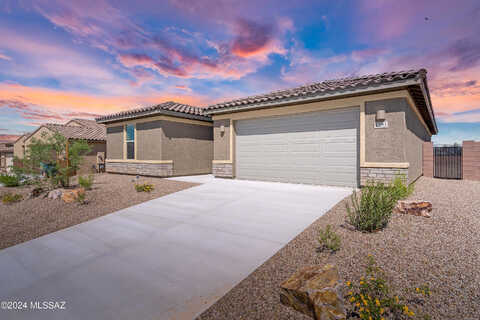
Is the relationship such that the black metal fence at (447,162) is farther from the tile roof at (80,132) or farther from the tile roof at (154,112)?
the tile roof at (80,132)

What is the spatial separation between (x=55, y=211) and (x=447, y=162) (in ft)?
59.6

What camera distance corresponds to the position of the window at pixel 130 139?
46.9ft

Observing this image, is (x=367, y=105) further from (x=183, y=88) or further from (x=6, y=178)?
(x=6, y=178)

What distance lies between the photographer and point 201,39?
11.2 meters

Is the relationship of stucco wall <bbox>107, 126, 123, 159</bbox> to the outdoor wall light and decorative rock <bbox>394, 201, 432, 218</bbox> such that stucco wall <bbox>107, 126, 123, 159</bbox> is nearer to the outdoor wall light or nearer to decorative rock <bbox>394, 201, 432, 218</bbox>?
the outdoor wall light

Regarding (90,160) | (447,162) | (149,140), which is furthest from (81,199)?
(447,162)

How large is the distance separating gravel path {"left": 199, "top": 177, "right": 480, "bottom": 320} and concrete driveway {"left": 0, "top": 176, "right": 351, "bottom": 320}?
0.91 feet

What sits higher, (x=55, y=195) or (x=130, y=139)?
(x=130, y=139)

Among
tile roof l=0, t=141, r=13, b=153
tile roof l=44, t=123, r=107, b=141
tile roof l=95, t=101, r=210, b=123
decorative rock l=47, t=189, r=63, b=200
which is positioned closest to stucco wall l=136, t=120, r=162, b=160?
tile roof l=95, t=101, r=210, b=123

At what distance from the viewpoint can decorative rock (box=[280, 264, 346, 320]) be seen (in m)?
2.09

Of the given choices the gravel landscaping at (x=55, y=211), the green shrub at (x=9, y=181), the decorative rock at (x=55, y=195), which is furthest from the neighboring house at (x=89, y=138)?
the decorative rock at (x=55, y=195)

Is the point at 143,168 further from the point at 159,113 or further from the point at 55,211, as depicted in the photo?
the point at 55,211

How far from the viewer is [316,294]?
219cm

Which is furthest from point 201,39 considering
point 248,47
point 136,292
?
point 136,292
